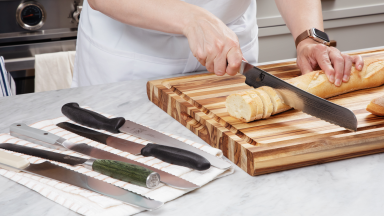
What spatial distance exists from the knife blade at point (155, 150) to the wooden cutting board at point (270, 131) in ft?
0.33

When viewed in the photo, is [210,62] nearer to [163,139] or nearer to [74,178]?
[163,139]

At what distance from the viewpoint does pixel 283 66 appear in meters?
1.29

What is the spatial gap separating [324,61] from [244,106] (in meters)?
0.38

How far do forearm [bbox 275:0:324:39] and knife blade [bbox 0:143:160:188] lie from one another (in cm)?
86

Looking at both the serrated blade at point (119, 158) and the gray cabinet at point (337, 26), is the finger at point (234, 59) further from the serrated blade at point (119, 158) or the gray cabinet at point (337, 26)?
the gray cabinet at point (337, 26)

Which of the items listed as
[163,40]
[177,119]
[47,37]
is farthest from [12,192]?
[47,37]

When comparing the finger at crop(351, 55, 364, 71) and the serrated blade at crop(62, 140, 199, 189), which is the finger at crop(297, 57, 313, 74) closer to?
the finger at crop(351, 55, 364, 71)

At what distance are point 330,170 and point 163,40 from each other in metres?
0.73

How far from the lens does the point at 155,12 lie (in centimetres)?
104

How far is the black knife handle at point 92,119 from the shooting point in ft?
2.80

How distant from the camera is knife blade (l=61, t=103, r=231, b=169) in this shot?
29.9 inches

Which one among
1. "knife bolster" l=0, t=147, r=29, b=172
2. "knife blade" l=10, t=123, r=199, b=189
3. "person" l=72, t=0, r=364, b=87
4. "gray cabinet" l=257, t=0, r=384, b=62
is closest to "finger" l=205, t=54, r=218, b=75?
"person" l=72, t=0, r=364, b=87

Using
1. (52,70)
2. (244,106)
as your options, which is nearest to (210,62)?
(244,106)

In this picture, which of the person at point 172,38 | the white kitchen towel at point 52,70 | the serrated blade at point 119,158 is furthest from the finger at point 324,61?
the white kitchen towel at point 52,70
